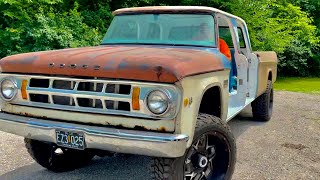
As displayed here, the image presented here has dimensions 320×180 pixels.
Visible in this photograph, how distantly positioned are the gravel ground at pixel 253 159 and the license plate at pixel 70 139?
114 centimetres

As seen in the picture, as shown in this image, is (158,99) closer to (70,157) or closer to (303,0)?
(70,157)

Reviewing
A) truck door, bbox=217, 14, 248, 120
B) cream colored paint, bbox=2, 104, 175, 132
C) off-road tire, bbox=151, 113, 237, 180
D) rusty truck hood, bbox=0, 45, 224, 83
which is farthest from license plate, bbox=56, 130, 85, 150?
truck door, bbox=217, 14, 248, 120

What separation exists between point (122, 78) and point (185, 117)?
605 millimetres

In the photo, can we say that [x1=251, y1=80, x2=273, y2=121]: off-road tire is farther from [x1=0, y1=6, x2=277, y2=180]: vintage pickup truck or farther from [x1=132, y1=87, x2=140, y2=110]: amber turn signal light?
[x1=132, y1=87, x2=140, y2=110]: amber turn signal light

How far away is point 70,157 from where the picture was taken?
4324 mm

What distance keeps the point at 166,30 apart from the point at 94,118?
6.21ft

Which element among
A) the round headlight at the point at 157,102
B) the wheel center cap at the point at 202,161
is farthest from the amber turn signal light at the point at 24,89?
the wheel center cap at the point at 202,161

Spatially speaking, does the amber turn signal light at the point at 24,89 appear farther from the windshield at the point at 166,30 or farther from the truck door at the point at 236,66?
the truck door at the point at 236,66

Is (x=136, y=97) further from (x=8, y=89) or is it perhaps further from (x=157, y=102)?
(x=8, y=89)

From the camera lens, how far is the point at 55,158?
13.8 ft

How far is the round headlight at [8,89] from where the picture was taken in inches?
134

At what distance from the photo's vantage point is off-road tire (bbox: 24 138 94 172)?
4007mm

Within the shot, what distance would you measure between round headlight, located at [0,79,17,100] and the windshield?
1637 millimetres

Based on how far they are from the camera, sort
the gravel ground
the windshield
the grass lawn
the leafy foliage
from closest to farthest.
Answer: the gravel ground < the windshield < the leafy foliage < the grass lawn
